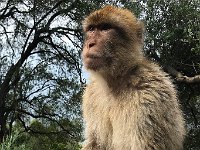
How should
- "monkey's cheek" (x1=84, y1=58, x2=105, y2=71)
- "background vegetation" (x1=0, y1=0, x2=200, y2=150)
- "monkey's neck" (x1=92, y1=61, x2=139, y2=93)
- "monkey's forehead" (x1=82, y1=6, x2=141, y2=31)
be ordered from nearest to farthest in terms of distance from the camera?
"monkey's cheek" (x1=84, y1=58, x2=105, y2=71)
"monkey's neck" (x1=92, y1=61, x2=139, y2=93)
"monkey's forehead" (x1=82, y1=6, x2=141, y2=31)
"background vegetation" (x1=0, y1=0, x2=200, y2=150)

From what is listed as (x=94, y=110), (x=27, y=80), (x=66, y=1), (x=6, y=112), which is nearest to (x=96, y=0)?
(x=66, y=1)

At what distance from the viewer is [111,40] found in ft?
12.8

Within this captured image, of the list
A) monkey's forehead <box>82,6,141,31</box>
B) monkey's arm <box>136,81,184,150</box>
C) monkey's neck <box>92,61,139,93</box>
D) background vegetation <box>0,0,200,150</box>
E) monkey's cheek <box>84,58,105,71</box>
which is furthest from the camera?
background vegetation <box>0,0,200,150</box>

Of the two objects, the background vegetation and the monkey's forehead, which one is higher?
the background vegetation

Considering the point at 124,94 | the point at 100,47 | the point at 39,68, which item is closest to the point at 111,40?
the point at 100,47

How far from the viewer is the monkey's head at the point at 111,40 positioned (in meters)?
3.80

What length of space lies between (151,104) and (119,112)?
0.29 m

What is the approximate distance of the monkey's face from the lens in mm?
3775

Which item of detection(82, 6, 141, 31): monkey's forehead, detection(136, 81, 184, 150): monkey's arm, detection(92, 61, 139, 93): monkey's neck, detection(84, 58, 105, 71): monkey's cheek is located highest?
detection(82, 6, 141, 31): monkey's forehead

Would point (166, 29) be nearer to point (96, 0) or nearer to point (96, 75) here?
point (96, 0)

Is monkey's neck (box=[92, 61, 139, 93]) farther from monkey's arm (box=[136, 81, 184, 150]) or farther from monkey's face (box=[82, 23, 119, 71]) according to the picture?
monkey's arm (box=[136, 81, 184, 150])

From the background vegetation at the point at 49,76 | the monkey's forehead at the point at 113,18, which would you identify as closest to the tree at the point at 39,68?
the background vegetation at the point at 49,76

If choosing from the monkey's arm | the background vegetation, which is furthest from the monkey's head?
the background vegetation

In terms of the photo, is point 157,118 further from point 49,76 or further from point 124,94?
point 49,76
